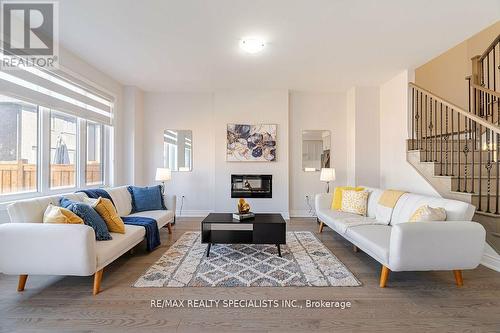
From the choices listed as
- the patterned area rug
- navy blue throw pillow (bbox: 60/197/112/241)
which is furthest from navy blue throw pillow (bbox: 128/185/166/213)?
navy blue throw pillow (bbox: 60/197/112/241)

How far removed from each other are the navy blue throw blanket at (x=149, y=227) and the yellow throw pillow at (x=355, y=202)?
287 centimetres

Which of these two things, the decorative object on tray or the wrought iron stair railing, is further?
the decorative object on tray

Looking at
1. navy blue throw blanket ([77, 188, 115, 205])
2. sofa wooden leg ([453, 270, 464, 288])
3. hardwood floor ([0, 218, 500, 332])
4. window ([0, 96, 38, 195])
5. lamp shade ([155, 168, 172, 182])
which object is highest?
window ([0, 96, 38, 195])

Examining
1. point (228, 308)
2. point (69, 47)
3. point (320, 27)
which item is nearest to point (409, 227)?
point (228, 308)

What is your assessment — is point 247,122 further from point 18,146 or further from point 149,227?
point 18,146

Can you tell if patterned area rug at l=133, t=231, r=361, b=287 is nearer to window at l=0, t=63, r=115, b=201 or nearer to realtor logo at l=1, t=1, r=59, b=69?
window at l=0, t=63, r=115, b=201

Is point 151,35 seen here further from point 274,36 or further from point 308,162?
point 308,162

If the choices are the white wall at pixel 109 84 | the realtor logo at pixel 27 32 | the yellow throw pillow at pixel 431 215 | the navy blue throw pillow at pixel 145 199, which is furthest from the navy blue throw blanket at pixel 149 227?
the yellow throw pillow at pixel 431 215

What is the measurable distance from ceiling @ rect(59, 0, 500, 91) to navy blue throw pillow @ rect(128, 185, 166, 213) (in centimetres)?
210

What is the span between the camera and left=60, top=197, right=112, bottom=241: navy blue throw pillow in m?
Answer: 2.41

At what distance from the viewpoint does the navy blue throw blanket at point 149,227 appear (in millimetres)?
3191

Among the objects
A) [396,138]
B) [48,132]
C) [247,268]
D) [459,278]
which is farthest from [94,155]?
[396,138]

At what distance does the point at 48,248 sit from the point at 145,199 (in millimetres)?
1953

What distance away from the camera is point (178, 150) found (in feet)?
18.4
